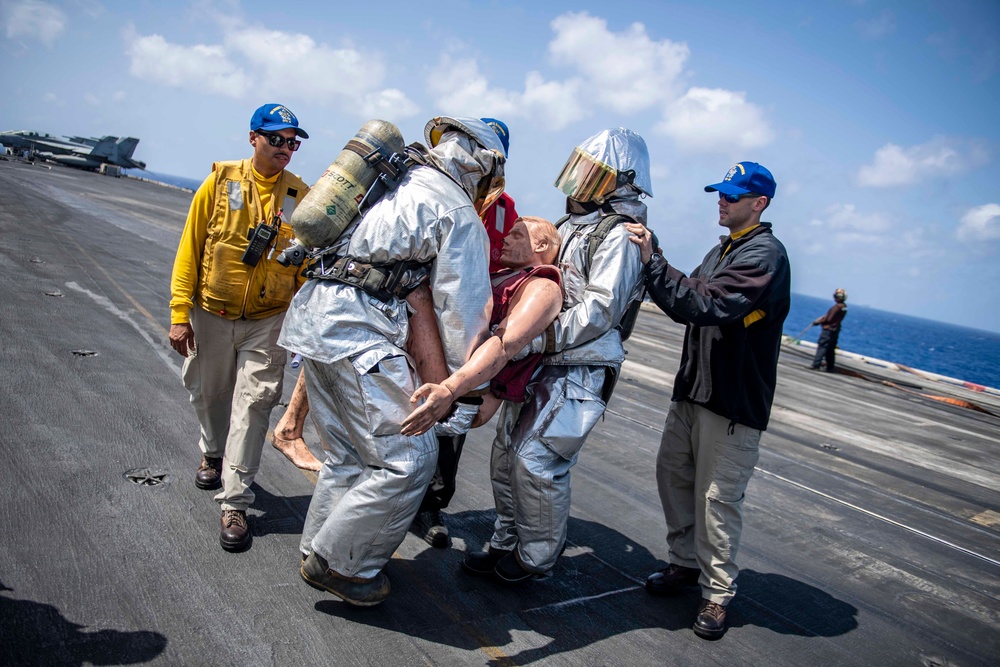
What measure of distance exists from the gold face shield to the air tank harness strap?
1.07 m

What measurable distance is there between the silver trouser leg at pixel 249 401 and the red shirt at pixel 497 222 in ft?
4.29

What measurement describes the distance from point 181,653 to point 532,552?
5.39 ft

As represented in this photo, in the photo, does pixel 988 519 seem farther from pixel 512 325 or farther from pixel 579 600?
pixel 512 325

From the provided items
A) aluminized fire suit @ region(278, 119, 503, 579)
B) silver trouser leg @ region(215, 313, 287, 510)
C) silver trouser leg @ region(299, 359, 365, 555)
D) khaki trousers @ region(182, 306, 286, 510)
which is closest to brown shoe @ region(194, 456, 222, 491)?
khaki trousers @ region(182, 306, 286, 510)

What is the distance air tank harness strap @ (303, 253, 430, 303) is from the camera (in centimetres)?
296

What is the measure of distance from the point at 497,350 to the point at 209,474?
7.27ft

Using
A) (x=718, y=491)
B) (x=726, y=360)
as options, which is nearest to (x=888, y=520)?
(x=718, y=491)

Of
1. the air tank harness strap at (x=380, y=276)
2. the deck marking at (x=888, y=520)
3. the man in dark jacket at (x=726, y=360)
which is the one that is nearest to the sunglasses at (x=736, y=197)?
the man in dark jacket at (x=726, y=360)

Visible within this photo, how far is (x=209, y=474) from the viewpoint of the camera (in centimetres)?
416

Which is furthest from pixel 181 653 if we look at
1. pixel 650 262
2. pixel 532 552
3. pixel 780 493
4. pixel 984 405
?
pixel 984 405

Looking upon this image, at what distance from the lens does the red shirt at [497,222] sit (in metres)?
3.80

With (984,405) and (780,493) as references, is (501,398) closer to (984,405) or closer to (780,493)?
(780,493)

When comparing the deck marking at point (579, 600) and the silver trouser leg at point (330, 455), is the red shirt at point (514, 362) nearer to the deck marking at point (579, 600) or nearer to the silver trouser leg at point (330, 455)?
the silver trouser leg at point (330, 455)

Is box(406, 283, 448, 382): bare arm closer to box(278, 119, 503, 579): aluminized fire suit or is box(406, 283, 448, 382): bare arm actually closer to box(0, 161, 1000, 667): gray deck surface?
box(278, 119, 503, 579): aluminized fire suit
